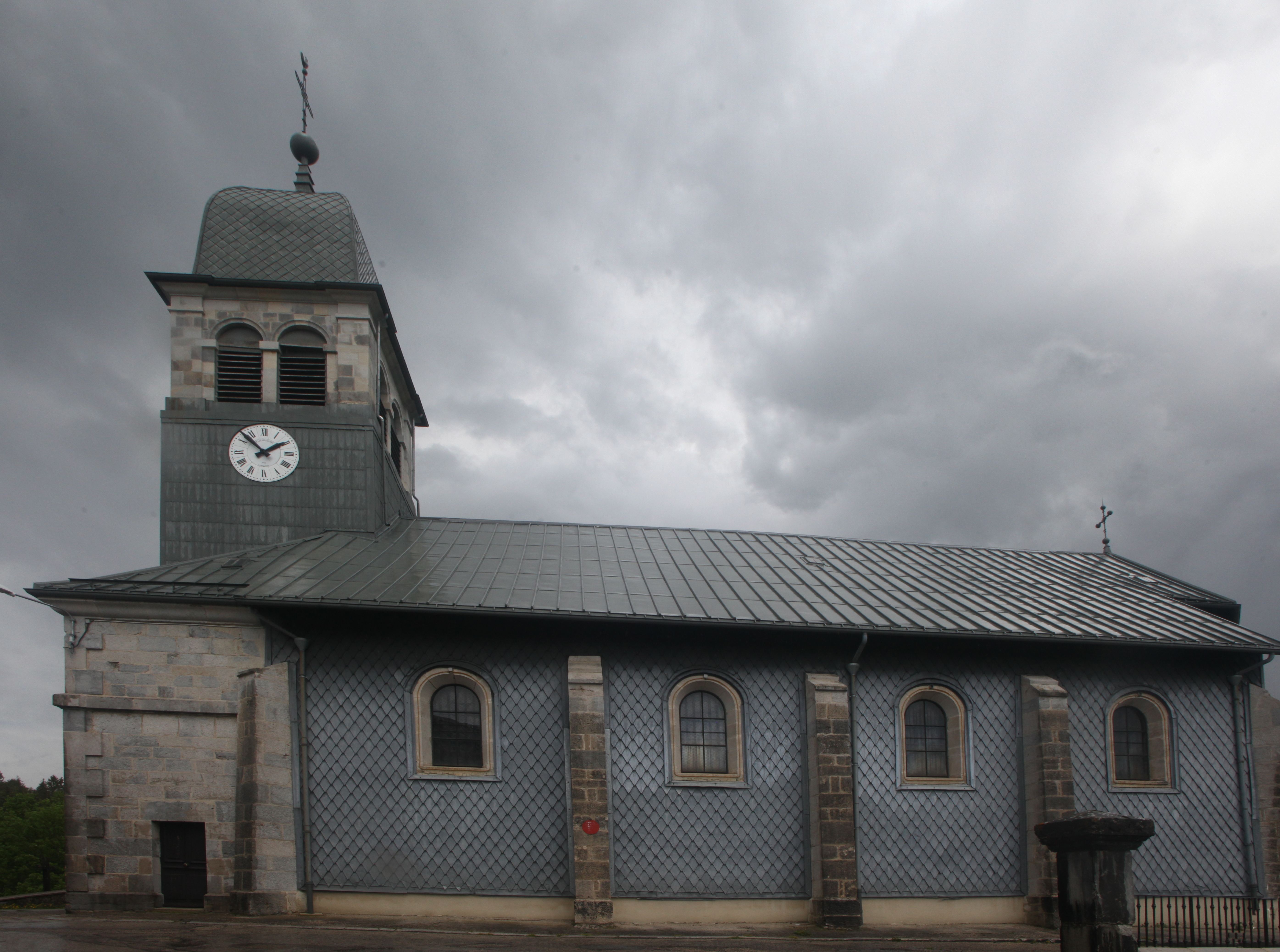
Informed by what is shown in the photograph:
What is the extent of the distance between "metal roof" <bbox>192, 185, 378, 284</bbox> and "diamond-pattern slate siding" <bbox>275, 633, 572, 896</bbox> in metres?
8.93

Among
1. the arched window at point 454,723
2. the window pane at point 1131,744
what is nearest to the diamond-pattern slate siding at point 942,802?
the window pane at point 1131,744

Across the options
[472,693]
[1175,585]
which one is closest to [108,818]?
[472,693]

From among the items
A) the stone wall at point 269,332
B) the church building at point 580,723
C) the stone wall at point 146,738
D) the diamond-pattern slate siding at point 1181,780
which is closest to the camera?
the stone wall at point 146,738

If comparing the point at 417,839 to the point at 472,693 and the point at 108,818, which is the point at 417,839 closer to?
the point at 472,693

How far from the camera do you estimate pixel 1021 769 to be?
16250 mm

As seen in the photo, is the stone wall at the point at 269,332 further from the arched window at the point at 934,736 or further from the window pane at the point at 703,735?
the arched window at the point at 934,736

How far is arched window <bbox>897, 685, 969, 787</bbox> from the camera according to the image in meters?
16.2

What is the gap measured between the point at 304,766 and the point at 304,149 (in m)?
15.5

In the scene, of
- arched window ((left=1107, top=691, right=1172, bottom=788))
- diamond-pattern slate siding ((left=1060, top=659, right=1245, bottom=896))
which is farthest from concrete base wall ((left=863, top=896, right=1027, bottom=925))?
arched window ((left=1107, top=691, right=1172, bottom=788))

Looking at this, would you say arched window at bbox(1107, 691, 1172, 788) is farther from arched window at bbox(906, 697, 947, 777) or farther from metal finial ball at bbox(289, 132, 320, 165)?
metal finial ball at bbox(289, 132, 320, 165)

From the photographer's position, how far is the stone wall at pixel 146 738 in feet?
45.5

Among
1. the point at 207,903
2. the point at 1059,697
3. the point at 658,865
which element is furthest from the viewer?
the point at 1059,697

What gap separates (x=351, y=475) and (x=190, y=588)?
4610mm

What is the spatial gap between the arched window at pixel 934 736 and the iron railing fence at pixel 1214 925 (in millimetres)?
3432
